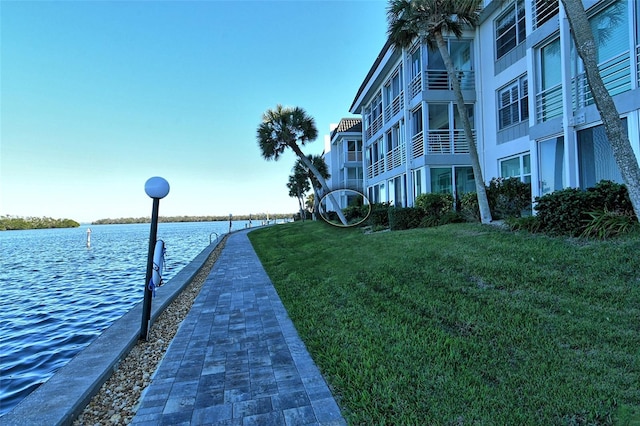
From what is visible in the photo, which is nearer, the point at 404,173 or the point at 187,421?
the point at 187,421

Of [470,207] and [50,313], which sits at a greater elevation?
[470,207]

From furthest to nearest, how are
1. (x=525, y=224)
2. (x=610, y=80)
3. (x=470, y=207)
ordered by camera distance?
(x=470, y=207) → (x=525, y=224) → (x=610, y=80)

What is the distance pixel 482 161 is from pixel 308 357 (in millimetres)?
12996

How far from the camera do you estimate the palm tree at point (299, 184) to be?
4269cm

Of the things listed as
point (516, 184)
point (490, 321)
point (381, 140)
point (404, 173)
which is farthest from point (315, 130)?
point (490, 321)

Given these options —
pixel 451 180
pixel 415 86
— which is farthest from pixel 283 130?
pixel 451 180

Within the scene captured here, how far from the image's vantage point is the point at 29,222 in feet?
261

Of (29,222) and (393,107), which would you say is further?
(29,222)

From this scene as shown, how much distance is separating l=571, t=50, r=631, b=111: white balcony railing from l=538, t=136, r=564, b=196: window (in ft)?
3.51

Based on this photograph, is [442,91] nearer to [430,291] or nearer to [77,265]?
[430,291]

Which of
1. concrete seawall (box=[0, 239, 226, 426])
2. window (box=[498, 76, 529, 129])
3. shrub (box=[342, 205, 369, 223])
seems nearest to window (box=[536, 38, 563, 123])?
window (box=[498, 76, 529, 129])

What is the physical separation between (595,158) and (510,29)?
704cm

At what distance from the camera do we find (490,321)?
446 cm

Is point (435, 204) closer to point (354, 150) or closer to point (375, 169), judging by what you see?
point (375, 169)
